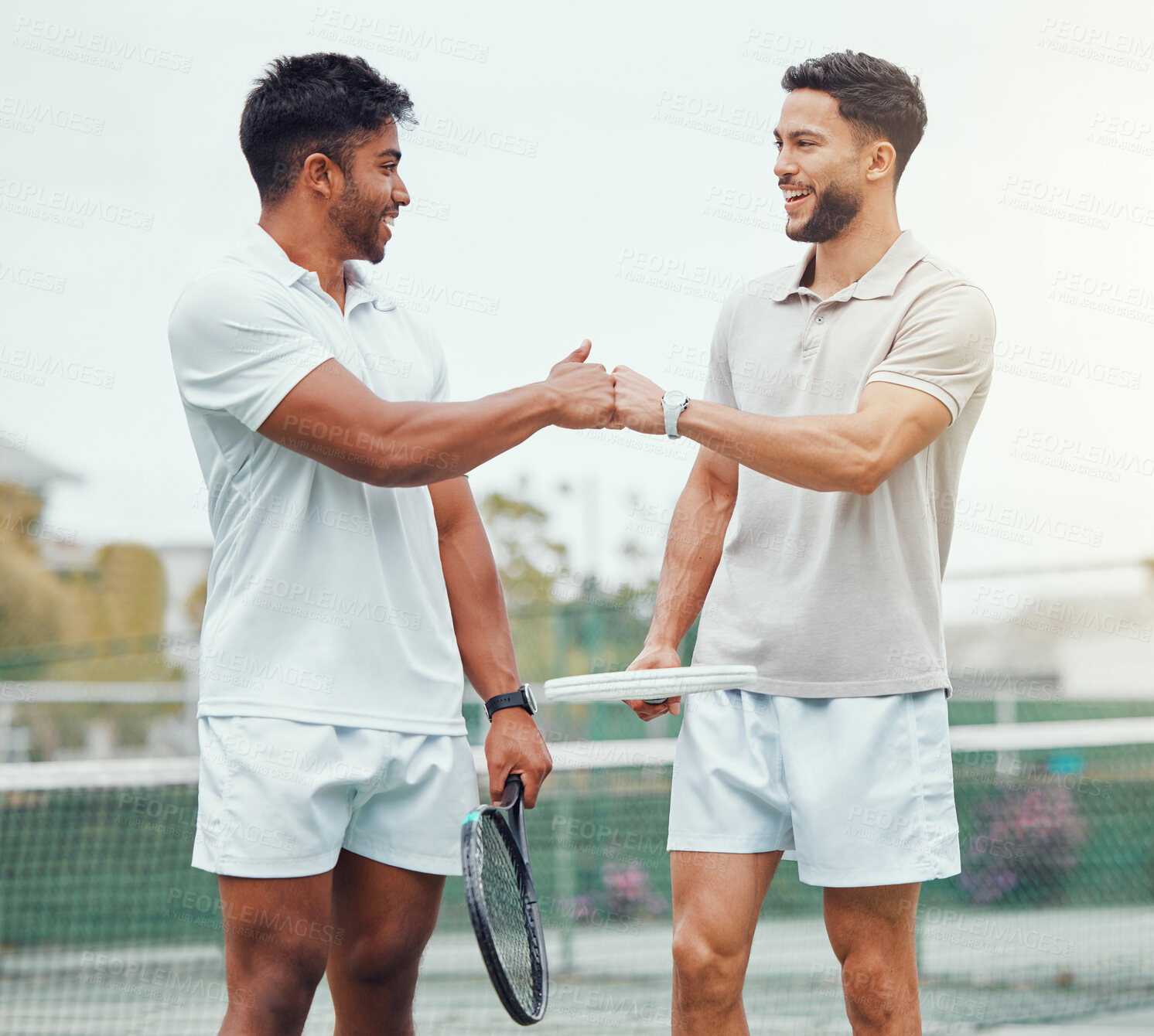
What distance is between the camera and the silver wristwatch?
2.87 meters

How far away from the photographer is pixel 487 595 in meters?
3.00

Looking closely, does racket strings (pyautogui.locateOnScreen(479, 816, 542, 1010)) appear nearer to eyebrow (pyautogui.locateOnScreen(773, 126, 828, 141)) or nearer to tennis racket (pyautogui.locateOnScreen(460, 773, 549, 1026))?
tennis racket (pyautogui.locateOnScreen(460, 773, 549, 1026))

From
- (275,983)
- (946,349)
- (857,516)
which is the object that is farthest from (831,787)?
(275,983)

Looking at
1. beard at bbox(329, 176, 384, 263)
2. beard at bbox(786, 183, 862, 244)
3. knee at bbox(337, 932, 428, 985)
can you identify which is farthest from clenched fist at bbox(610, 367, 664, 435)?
knee at bbox(337, 932, 428, 985)

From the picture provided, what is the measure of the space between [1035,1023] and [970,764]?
1.31 meters

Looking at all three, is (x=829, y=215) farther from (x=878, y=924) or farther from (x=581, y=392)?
(x=878, y=924)

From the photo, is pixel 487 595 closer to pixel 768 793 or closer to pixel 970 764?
pixel 768 793

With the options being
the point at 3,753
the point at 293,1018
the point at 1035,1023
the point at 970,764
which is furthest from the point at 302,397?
the point at 3,753

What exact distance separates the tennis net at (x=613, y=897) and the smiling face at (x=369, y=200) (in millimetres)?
4002

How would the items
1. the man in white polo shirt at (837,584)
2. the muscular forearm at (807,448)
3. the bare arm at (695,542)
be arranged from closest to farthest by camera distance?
the muscular forearm at (807,448) < the man in white polo shirt at (837,584) < the bare arm at (695,542)

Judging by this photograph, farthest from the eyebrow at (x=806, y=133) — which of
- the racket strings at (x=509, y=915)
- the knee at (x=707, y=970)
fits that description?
the knee at (x=707, y=970)

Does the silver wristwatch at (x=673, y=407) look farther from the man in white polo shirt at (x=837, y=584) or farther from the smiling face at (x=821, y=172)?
the smiling face at (x=821, y=172)

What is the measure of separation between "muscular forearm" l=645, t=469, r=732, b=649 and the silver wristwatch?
0.46m

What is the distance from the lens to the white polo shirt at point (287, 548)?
254 cm
